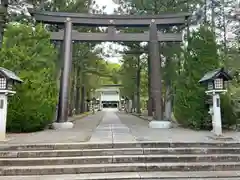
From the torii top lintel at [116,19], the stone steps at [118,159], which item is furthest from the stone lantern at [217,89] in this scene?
the torii top lintel at [116,19]

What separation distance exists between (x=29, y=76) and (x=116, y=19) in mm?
5324

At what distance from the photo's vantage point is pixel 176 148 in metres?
6.51

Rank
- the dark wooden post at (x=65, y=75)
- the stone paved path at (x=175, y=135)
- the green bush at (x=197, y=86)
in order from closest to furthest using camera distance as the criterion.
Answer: the stone paved path at (x=175, y=135) < the green bush at (x=197, y=86) < the dark wooden post at (x=65, y=75)

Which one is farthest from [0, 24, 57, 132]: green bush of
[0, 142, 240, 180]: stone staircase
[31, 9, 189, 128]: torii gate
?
[0, 142, 240, 180]: stone staircase

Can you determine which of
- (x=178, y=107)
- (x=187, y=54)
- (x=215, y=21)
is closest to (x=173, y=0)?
(x=215, y=21)

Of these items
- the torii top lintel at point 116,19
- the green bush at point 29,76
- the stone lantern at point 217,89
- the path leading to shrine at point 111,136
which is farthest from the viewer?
the torii top lintel at point 116,19

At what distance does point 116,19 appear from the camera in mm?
12688

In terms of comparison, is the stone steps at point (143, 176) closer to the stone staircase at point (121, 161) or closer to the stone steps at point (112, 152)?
the stone staircase at point (121, 161)

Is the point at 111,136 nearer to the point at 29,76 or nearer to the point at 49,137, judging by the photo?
the point at 49,137

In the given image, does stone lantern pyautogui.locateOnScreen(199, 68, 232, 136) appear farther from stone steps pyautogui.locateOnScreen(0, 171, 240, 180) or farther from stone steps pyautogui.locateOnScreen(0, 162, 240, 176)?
stone steps pyautogui.locateOnScreen(0, 171, 240, 180)

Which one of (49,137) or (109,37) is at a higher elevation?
(109,37)

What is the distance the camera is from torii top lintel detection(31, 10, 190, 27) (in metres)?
12.4

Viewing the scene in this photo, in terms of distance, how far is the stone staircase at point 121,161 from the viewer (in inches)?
210

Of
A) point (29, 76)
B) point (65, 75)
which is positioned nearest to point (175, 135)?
point (29, 76)
